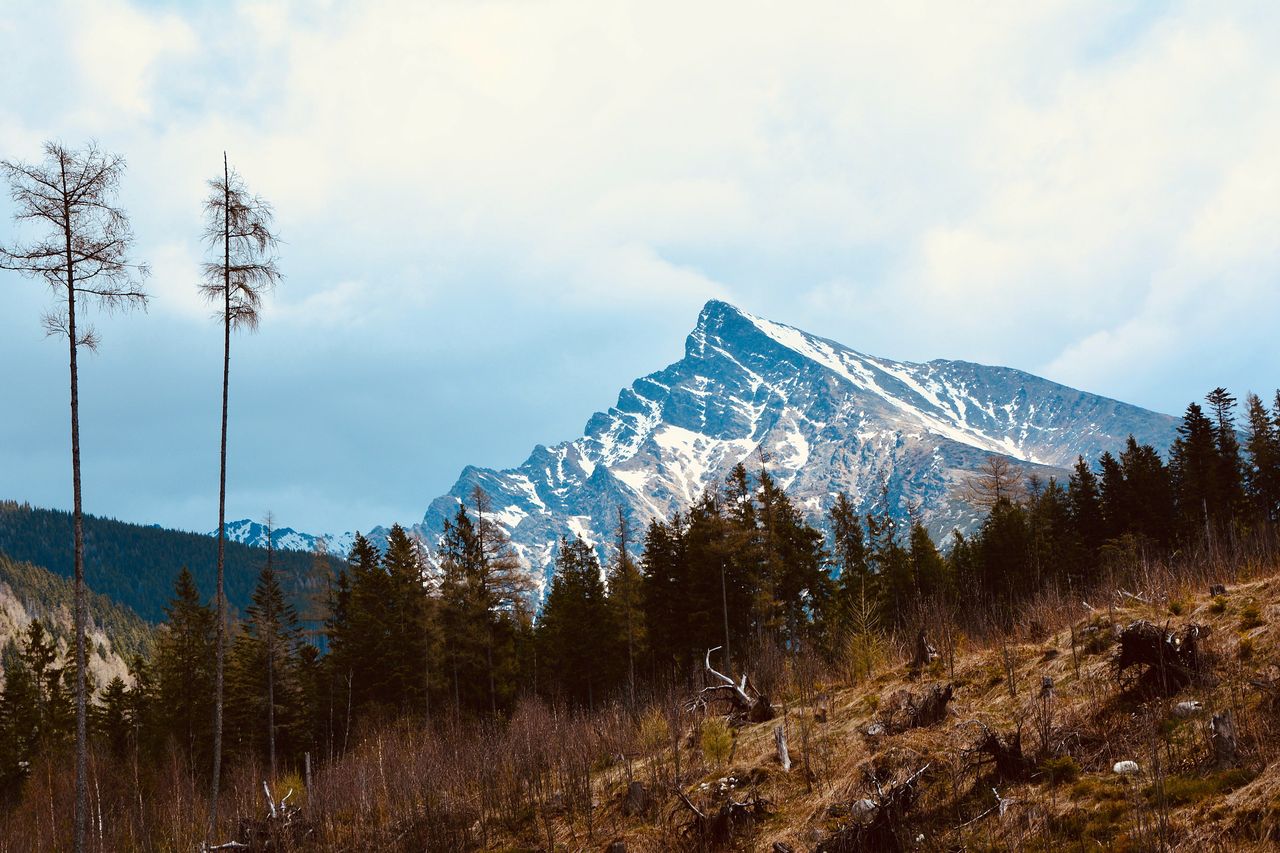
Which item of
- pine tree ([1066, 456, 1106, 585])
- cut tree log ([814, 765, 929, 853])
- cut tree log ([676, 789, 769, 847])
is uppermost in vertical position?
pine tree ([1066, 456, 1106, 585])

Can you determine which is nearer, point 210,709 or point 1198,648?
point 1198,648

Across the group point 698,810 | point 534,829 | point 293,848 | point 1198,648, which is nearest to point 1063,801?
point 1198,648

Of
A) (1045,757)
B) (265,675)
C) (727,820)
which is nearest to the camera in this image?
(1045,757)

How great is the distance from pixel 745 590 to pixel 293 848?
102 feet

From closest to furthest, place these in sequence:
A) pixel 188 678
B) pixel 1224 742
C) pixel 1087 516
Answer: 1. pixel 1224 742
2. pixel 188 678
3. pixel 1087 516

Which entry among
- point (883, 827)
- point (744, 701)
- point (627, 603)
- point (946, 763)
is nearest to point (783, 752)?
point (946, 763)

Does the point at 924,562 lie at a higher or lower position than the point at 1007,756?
higher

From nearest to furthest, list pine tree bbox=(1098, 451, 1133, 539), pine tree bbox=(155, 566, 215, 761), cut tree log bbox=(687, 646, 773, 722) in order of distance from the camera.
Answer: cut tree log bbox=(687, 646, 773, 722) < pine tree bbox=(155, 566, 215, 761) < pine tree bbox=(1098, 451, 1133, 539)

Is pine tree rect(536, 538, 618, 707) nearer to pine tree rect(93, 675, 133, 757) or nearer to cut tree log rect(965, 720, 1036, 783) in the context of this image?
pine tree rect(93, 675, 133, 757)

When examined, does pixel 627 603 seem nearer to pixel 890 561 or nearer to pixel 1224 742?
pixel 890 561

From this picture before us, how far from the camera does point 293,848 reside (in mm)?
15477

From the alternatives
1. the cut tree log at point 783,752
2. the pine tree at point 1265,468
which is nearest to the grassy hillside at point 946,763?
the cut tree log at point 783,752

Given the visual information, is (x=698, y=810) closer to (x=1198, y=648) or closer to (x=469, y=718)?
(x=1198, y=648)

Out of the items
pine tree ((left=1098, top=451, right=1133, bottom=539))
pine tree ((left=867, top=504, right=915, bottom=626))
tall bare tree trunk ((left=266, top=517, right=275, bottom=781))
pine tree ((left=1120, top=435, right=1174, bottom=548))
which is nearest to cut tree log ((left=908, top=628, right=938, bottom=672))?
tall bare tree trunk ((left=266, top=517, right=275, bottom=781))
